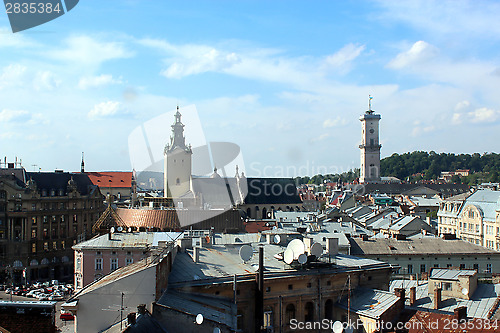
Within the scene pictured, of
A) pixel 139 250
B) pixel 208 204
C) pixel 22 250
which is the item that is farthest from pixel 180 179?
pixel 139 250

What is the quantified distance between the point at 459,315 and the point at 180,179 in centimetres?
7177

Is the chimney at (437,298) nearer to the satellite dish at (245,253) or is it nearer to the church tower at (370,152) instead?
the satellite dish at (245,253)

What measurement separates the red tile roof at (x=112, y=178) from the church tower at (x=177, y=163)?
1115 inches

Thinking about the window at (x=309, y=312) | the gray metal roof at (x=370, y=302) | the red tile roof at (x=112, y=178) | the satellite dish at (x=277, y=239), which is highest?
the red tile roof at (x=112, y=178)

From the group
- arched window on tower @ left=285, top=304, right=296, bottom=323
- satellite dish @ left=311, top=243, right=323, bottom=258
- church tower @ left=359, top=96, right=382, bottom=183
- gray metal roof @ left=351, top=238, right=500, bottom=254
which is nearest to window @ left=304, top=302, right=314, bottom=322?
arched window on tower @ left=285, top=304, right=296, bottom=323

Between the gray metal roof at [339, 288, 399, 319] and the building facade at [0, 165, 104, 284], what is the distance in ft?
140

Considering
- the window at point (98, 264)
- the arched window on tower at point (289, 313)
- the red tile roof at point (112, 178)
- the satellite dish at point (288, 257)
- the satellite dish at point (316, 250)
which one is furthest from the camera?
the red tile roof at point (112, 178)

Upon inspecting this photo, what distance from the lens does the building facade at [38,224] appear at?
59.8 metres

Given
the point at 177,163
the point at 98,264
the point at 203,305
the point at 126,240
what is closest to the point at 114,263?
the point at 98,264

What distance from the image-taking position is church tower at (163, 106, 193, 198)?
8825cm

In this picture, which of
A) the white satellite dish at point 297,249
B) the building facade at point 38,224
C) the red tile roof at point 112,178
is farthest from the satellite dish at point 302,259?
the red tile roof at point 112,178

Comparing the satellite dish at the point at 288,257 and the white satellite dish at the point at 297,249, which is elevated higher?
the white satellite dish at the point at 297,249

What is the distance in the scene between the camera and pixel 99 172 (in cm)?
11769

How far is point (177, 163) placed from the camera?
292 feet
